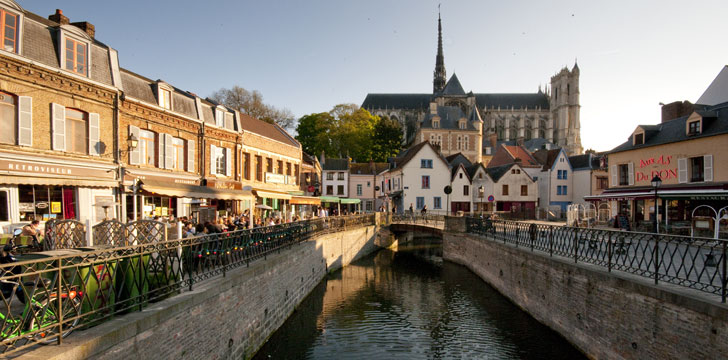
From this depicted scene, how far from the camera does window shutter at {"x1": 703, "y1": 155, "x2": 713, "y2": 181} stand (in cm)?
2012

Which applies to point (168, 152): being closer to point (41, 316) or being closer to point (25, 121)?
point (25, 121)

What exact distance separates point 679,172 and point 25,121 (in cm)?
2928

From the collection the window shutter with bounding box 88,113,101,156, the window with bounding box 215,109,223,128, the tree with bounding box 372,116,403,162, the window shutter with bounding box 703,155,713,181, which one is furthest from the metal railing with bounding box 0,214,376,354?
the tree with bounding box 372,116,403,162

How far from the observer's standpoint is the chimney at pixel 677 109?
86.7 feet

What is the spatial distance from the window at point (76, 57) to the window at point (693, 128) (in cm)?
2824

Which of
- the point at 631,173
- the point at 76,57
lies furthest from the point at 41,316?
the point at 631,173

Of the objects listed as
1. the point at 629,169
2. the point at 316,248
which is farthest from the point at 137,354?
the point at 629,169

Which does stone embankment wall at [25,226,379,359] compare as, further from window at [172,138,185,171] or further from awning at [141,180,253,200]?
window at [172,138,185,171]

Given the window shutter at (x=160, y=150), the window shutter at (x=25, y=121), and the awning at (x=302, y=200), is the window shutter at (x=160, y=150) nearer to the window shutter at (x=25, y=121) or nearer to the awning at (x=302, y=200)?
the window shutter at (x=25, y=121)

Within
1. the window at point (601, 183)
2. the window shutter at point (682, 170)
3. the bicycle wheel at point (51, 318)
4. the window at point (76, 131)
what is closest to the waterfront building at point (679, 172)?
the window shutter at point (682, 170)

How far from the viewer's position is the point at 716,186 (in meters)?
19.7

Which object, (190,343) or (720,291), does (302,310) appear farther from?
(720,291)

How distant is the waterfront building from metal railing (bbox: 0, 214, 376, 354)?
17140mm

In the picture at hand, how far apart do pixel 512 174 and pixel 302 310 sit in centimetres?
3569
